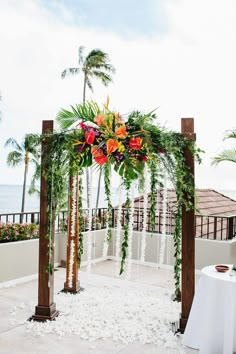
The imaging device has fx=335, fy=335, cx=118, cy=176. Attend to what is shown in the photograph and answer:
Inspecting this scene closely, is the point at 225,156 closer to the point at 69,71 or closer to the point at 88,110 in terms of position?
the point at 88,110

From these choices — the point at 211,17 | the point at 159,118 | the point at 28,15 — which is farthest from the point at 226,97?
the point at 159,118

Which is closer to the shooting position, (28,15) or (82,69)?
(28,15)

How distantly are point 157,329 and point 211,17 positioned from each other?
494 cm

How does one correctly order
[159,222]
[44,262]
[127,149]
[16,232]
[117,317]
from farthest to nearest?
1. [159,222]
2. [16,232]
3. [117,317]
4. [44,262]
5. [127,149]

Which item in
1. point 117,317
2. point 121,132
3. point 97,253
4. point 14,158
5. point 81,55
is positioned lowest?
point 117,317

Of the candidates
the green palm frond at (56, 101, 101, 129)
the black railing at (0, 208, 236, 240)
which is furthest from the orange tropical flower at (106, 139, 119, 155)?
the black railing at (0, 208, 236, 240)

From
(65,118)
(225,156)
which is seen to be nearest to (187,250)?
(65,118)

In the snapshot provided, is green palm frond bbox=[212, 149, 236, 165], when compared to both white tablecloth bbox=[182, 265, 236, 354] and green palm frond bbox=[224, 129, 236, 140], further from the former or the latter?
white tablecloth bbox=[182, 265, 236, 354]

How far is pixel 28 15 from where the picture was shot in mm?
6934

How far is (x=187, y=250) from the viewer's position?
125 inches

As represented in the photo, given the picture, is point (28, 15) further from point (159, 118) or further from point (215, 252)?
point (215, 252)

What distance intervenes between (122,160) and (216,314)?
1.52 meters

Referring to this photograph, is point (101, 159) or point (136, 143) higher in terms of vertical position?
point (136, 143)

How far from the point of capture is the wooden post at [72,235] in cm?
364
